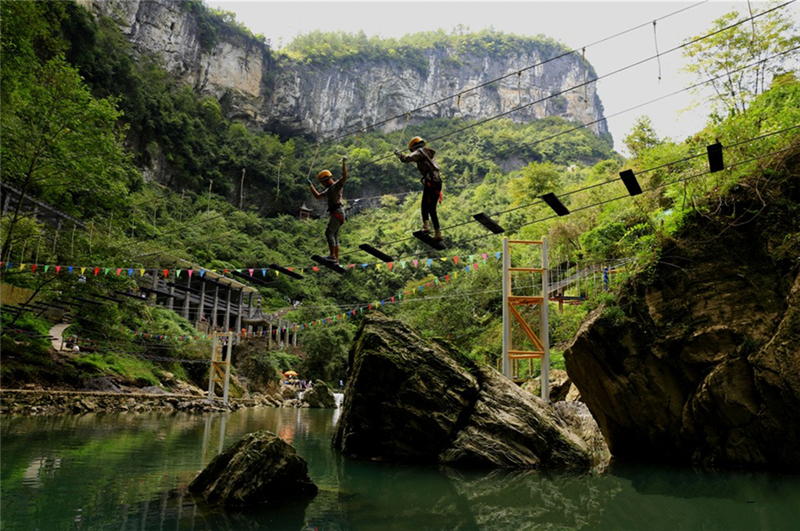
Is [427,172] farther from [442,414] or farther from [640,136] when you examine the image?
[640,136]

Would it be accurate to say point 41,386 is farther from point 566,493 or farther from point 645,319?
point 645,319

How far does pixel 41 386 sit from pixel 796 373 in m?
21.3

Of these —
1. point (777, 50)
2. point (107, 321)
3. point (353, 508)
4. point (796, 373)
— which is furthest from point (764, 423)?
point (107, 321)

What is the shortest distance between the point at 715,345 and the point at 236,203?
6491cm

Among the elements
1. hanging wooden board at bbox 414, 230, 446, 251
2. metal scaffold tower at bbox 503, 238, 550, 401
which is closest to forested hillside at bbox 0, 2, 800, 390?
hanging wooden board at bbox 414, 230, 446, 251

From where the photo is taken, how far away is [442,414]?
34.1ft

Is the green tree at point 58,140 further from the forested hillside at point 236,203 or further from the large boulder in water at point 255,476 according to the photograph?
the large boulder in water at point 255,476

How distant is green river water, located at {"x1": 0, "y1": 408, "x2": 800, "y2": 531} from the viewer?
18.4 ft

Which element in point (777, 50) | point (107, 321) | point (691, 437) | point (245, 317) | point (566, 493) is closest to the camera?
point (566, 493)

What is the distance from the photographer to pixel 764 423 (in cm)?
834

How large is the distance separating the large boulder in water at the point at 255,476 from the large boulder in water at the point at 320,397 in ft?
80.1

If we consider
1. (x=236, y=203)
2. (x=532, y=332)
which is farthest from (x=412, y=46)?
(x=532, y=332)

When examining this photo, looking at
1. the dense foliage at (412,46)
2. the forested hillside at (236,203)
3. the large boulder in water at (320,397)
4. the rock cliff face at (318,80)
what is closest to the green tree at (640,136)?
the forested hillside at (236,203)

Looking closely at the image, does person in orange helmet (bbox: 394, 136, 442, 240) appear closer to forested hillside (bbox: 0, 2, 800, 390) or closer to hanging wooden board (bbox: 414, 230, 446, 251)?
hanging wooden board (bbox: 414, 230, 446, 251)
